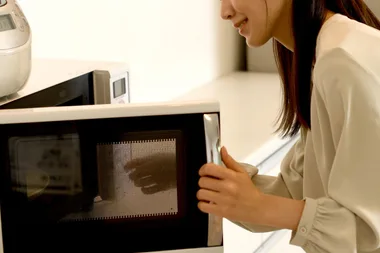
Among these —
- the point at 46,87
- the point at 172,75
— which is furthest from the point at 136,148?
the point at 172,75

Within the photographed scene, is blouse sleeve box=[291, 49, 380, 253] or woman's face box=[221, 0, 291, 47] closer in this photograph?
blouse sleeve box=[291, 49, 380, 253]

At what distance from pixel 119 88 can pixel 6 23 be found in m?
0.29

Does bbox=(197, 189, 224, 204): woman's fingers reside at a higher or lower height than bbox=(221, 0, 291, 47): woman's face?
lower

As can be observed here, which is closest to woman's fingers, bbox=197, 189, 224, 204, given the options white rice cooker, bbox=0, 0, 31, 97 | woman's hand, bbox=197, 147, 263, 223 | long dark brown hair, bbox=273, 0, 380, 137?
woman's hand, bbox=197, 147, 263, 223

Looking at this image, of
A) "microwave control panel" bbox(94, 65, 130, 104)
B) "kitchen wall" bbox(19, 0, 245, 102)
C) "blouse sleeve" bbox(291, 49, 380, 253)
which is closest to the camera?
"blouse sleeve" bbox(291, 49, 380, 253)

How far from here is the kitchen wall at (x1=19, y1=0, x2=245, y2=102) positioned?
170 cm

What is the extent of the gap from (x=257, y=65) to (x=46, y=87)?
194cm

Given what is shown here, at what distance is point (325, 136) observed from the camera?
0.95 meters

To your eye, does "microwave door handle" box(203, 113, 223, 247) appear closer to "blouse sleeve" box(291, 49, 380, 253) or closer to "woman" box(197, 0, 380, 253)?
"woman" box(197, 0, 380, 253)

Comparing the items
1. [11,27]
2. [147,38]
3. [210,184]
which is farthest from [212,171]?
[147,38]

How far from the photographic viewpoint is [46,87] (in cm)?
106

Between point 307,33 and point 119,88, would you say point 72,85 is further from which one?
point 307,33

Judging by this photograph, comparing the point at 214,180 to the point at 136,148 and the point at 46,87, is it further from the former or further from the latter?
the point at 46,87

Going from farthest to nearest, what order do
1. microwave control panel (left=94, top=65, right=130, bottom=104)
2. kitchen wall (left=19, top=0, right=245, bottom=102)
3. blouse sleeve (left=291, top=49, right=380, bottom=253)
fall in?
kitchen wall (left=19, top=0, right=245, bottom=102) < microwave control panel (left=94, top=65, right=130, bottom=104) < blouse sleeve (left=291, top=49, right=380, bottom=253)
